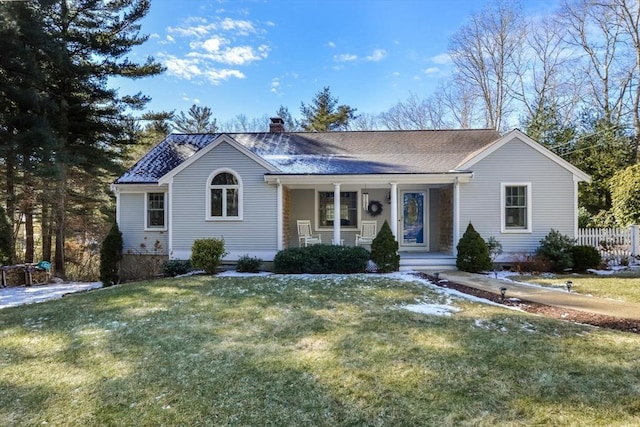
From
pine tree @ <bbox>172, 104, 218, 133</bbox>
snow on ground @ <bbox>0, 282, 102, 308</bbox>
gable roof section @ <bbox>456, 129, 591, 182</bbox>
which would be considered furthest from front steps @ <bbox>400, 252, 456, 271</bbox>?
pine tree @ <bbox>172, 104, 218, 133</bbox>

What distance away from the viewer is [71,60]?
46.1 feet

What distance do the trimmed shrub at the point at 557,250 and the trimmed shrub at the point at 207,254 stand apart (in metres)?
9.41

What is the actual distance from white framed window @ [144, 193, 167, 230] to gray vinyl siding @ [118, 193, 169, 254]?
155 mm

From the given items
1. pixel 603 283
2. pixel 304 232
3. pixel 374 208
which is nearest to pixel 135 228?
pixel 304 232

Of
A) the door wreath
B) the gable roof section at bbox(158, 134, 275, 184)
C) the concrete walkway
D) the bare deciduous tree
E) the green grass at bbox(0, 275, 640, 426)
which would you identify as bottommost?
the green grass at bbox(0, 275, 640, 426)

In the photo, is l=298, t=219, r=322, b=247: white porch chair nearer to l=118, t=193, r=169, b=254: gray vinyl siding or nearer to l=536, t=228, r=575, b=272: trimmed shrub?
l=118, t=193, r=169, b=254: gray vinyl siding

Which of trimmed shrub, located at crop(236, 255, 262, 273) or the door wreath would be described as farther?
the door wreath

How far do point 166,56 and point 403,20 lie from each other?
10838 millimetres

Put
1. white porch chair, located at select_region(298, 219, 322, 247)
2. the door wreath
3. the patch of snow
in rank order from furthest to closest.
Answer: the door wreath < white porch chair, located at select_region(298, 219, 322, 247) < the patch of snow

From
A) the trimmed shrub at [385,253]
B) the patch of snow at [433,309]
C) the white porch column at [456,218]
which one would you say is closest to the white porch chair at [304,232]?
the trimmed shrub at [385,253]

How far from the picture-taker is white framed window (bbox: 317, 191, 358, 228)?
520 inches

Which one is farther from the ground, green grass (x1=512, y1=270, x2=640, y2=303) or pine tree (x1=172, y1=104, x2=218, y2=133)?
pine tree (x1=172, y1=104, x2=218, y2=133)

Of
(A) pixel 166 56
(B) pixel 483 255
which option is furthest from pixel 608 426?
(A) pixel 166 56

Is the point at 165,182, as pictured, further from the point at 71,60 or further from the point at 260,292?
the point at 71,60
